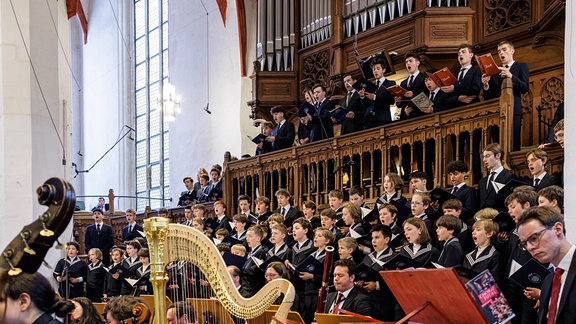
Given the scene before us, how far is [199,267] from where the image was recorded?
438 cm

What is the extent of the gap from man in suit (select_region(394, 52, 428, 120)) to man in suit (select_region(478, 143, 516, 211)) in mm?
1941

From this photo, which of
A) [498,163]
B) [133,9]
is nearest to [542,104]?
[498,163]

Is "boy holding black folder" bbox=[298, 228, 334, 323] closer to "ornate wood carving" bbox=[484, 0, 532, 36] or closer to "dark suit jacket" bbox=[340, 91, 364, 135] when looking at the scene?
"dark suit jacket" bbox=[340, 91, 364, 135]

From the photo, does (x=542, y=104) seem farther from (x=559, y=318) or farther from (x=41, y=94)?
(x=559, y=318)

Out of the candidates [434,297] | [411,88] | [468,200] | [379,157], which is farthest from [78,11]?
[434,297]

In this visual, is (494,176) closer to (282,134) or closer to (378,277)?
(378,277)

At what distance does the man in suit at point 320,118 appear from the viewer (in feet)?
33.6

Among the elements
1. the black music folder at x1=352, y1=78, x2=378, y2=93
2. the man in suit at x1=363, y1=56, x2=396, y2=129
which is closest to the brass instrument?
the man in suit at x1=363, y1=56, x2=396, y2=129

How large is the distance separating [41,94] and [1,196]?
3.41 ft

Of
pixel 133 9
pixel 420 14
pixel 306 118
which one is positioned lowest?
pixel 306 118

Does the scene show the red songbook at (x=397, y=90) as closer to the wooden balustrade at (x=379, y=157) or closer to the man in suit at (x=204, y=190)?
the wooden balustrade at (x=379, y=157)

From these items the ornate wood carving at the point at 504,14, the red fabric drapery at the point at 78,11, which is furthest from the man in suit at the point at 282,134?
the red fabric drapery at the point at 78,11

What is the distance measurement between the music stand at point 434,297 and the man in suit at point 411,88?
→ 16.1 ft

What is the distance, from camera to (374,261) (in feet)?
21.6
